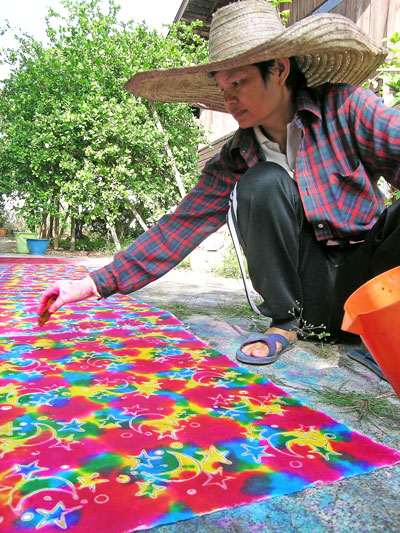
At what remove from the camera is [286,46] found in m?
1.33

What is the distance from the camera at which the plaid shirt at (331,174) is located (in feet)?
4.47

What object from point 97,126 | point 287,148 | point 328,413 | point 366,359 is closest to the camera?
point 328,413

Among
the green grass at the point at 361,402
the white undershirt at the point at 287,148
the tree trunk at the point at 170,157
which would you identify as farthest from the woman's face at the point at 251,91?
the tree trunk at the point at 170,157

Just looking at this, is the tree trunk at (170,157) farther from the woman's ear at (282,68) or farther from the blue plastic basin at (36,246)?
the woman's ear at (282,68)

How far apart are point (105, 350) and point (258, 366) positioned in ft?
1.71

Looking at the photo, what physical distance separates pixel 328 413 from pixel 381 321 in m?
0.40

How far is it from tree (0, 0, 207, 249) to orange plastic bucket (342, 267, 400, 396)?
21.0 feet

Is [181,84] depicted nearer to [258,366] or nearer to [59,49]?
[258,366]

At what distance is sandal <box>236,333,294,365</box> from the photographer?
141 centimetres

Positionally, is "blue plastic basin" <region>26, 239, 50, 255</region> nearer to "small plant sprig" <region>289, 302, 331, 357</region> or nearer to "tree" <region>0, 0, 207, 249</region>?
"tree" <region>0, 0, 207, 249</region>

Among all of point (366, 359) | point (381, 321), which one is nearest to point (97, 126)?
point (366, 359)

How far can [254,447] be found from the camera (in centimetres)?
86

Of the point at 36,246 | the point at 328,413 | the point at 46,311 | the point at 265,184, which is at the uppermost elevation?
the point at 265,184

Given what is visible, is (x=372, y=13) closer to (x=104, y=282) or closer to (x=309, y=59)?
(x=309, y=59)
